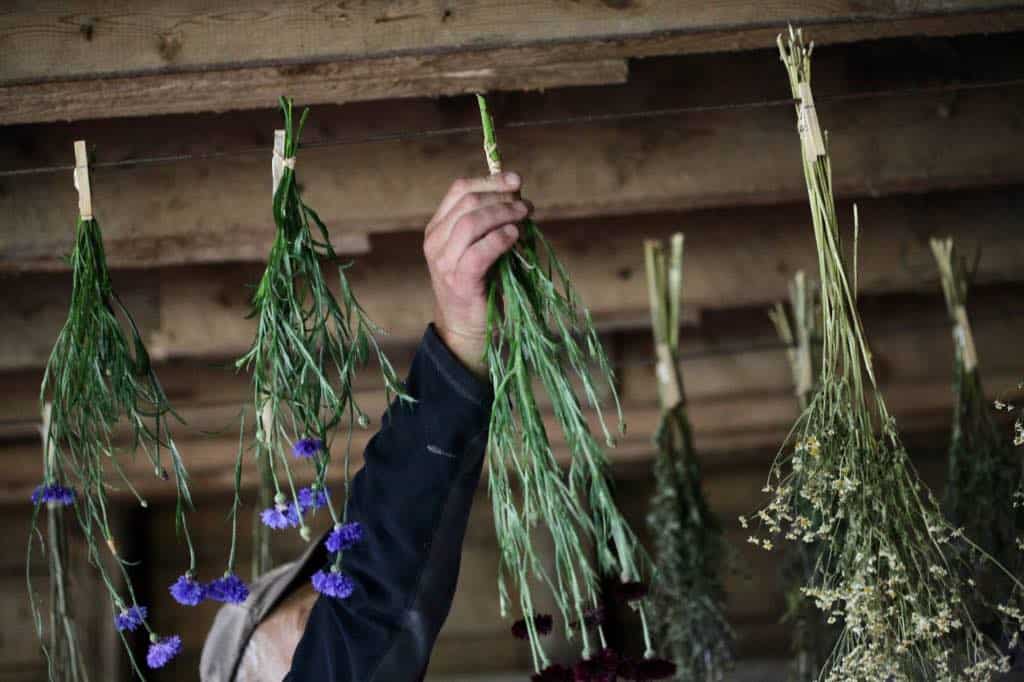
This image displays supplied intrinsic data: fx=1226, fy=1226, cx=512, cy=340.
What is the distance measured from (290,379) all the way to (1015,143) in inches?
67.3

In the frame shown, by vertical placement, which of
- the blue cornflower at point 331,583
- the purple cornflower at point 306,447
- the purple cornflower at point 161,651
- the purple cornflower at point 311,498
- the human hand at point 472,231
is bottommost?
the purple cornflower at point 161,651

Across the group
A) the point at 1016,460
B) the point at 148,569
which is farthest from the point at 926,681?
the point at 148,569

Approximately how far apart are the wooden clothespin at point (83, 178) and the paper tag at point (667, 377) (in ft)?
5.71

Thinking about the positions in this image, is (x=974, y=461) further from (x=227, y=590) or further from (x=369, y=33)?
(x=227, y=590)

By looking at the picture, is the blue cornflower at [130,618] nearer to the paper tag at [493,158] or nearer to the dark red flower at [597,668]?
the dark red flower at [597,668]

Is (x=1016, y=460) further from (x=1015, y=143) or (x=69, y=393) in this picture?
(x=69, y=393)

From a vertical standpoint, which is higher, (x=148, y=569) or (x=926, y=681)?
(x=148, y=569)

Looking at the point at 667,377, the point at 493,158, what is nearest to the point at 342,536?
the point at 493,158

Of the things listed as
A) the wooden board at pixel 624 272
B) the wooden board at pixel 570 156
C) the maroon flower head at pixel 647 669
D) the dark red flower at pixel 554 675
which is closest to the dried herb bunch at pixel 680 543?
the wooden board at pixel 624 272

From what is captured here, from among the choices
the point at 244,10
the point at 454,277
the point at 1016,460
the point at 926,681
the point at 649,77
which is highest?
the point at 649,77

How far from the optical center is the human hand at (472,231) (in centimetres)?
160

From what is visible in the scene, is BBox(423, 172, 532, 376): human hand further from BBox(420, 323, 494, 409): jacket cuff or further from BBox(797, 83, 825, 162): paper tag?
BBox(797, 83, 825, 162): paper tag

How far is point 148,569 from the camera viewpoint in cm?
534

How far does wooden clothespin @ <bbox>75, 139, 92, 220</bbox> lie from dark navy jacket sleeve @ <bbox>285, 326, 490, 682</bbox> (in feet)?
1.65
